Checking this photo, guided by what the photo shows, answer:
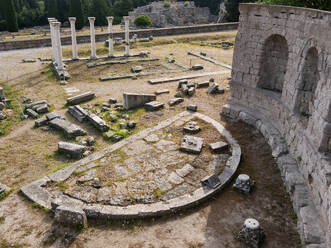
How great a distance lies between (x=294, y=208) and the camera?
6926mm

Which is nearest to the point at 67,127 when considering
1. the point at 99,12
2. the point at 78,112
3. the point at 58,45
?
the point at 78,112

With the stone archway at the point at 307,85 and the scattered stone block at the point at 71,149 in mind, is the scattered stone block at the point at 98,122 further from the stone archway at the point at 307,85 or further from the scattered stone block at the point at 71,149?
the stone archway at the point at 307,85

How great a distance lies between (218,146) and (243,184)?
6.34 feet

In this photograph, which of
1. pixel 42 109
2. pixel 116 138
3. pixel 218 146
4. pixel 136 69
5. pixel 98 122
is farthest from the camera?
pixel 136 69

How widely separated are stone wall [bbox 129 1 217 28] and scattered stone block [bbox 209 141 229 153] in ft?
134

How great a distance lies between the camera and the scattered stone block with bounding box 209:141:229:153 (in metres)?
9.20

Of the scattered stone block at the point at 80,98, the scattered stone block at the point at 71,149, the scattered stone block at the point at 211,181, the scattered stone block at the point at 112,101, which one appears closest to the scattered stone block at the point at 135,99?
the scattered stone block at the point at 112,101

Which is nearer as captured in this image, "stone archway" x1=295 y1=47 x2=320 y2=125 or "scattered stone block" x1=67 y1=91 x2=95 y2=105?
"stone archway" x1=295 y1=47 x2=320 y2=125

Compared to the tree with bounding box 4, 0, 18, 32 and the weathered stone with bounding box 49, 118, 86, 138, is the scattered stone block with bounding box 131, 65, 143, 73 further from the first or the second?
the tree with bounding box 4, 0, 18, 32

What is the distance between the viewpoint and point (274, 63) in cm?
1073

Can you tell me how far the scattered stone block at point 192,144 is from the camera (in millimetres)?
9172

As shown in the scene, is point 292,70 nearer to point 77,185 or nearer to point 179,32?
point 77,185

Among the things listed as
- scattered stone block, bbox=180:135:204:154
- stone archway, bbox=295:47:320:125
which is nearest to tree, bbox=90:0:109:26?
scattered stone block, bbox=180:135:204:154

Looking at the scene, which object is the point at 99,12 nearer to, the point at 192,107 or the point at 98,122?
the point at 192,107
